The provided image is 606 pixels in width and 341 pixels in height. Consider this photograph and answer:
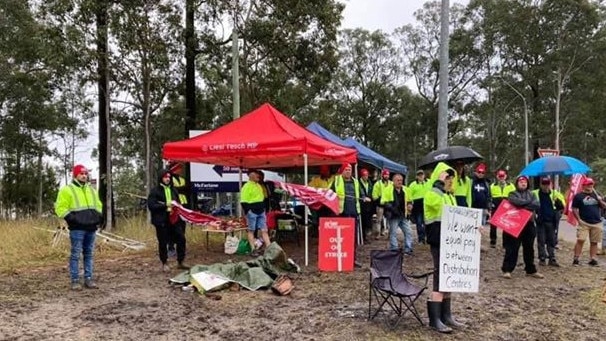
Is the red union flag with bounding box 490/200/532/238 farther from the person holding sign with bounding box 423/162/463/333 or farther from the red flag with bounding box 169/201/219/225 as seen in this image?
the red flag with bounding box 169/201/219/225

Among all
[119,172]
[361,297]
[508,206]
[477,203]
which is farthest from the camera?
[119,172]

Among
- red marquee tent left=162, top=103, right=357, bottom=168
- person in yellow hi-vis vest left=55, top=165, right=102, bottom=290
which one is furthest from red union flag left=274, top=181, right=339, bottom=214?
person in yellow hi-vis vest left=55, top=165, right=102, bottom=290

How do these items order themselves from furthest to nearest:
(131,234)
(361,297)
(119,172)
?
(119,172) → (131,234) → (361,297)

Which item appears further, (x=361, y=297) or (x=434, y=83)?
(x=434, y=83)

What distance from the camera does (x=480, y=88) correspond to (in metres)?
43.2

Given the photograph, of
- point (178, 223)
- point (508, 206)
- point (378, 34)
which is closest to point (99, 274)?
point (178, 223)

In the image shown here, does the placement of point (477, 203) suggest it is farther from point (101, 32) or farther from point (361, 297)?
point (101, 32)

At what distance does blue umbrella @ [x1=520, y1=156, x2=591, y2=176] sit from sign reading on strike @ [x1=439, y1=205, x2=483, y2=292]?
5.20 m

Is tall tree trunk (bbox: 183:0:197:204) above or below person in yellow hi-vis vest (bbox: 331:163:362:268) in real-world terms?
above

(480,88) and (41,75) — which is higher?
(480,88)

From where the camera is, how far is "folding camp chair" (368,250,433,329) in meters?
5.98

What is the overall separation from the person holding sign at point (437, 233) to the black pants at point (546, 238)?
4.99m

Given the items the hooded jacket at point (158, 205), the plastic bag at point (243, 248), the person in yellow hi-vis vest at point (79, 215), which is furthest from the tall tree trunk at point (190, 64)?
the person in yellow hi-vis vest at point (79, 215)

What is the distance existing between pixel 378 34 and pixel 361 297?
39448 mm
